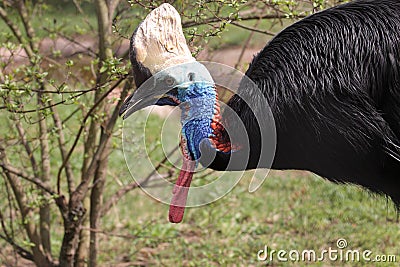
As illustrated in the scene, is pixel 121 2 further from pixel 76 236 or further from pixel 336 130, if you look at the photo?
pixel 336 130

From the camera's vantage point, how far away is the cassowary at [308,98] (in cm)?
250

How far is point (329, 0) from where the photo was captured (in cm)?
354

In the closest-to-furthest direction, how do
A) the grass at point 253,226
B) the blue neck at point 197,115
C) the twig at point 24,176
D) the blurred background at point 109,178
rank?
the blue neck at point 197,115, the blurred background at point 109,178, the twig at point 24,176, the grass at point 253,226

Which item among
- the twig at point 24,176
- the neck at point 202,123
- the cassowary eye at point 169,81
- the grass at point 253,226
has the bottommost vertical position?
the grass at point 253,226

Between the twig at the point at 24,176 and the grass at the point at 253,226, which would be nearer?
the twig at the point at 24,176

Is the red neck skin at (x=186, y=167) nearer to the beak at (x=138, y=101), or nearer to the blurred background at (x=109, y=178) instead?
the beak at (x=138, y=101)

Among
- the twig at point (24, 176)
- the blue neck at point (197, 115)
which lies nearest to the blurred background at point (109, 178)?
the twig at point (24, 176)

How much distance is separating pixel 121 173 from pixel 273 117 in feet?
6.77

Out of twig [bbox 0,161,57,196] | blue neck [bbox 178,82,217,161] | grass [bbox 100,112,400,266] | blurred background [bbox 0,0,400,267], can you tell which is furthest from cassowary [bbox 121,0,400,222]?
grass [bbox 100,112,400,266]

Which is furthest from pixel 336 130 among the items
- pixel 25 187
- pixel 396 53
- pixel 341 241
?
pixel 341 241

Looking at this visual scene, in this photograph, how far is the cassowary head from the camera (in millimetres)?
2500

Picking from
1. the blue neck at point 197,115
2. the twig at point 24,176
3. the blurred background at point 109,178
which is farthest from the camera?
the twig at point 24,176

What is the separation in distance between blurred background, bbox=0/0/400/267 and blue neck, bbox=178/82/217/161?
33 centimetres

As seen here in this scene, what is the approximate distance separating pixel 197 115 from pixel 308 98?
1.16 feet
